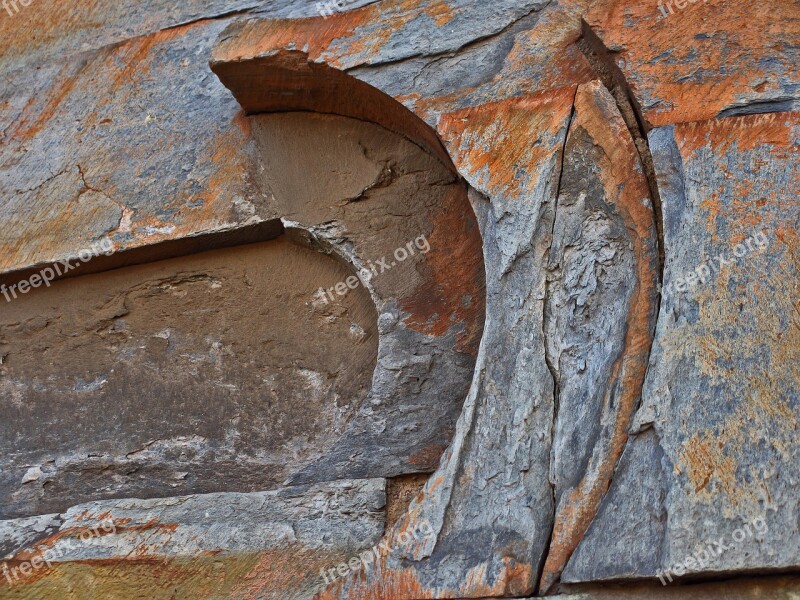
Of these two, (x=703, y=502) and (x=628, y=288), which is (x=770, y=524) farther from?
(x=628, y=288)

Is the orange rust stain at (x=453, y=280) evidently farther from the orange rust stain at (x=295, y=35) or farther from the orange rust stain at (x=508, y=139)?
the orange rust stain at (x=295, y=35)

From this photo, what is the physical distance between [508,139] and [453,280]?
1.61 ft

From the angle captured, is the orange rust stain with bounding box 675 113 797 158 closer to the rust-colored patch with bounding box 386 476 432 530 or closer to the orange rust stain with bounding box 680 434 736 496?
the orange rust stain with bounding box 680 434 736 496

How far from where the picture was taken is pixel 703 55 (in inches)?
89.4

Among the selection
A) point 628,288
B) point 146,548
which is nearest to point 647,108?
point 628,288

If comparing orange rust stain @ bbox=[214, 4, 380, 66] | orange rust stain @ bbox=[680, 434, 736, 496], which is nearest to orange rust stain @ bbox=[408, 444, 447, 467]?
orange rust stain @ bbox=[680, 434, 736, 496]

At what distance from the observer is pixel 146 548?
2260 mm

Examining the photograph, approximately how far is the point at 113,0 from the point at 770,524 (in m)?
3.20

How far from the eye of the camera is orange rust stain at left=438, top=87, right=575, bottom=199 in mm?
2283

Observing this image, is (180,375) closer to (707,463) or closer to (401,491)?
(401,491)
